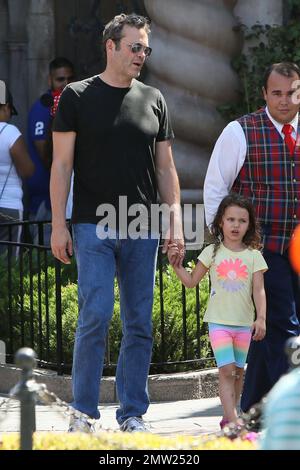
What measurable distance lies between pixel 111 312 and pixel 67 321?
198 cm

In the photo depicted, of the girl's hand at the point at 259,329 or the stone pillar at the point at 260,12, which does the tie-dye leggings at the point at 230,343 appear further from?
the stone pillar at the point at 260,12

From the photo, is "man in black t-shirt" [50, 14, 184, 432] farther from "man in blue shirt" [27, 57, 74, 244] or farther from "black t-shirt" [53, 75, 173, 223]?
"man in blue shirt" [27, 57, 74, 244]

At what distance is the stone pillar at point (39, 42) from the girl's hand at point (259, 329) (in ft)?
22.9

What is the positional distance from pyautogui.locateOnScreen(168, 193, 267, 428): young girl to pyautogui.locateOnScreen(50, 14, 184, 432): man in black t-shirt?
25cm

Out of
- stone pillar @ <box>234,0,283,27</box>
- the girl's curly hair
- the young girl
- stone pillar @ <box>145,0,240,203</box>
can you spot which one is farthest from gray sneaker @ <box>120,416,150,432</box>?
stone pillar @ <box>234,0,283,27</box>

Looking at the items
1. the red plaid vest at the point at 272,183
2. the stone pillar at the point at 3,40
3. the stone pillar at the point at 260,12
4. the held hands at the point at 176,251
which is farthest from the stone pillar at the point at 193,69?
the held hands at the point at 176,251

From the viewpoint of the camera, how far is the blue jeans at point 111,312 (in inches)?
281

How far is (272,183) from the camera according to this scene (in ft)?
24.9

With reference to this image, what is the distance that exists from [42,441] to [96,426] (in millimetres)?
1820

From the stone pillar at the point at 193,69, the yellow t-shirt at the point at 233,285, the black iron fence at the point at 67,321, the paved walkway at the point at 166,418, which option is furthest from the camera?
the stone pillar at the point at 193,69

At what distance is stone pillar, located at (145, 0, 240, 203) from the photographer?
476 inches

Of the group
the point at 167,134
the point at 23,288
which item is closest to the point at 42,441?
the point at 167,134

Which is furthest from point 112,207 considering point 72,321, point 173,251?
point 72,321
